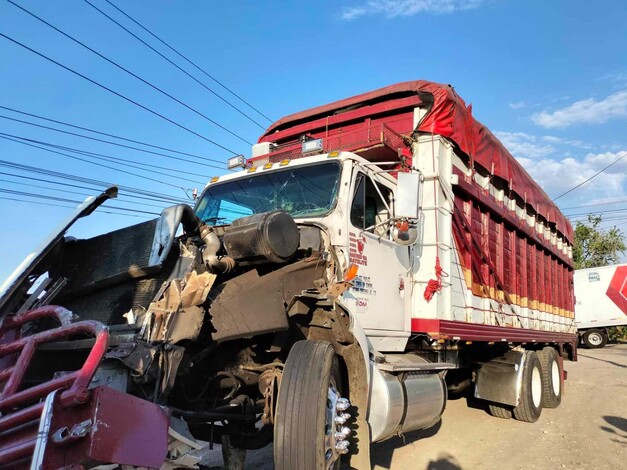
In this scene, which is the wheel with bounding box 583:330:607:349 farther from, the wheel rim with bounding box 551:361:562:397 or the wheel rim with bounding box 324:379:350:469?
the wheel rim with bounding box 324:379:350:469

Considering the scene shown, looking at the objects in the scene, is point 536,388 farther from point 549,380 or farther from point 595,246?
point 595,246

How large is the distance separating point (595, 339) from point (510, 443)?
2498cm

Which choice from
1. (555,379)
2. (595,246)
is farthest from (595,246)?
(555,379)

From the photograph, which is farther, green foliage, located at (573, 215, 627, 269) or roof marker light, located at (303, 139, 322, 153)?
green foliage, located at (573, 215, 627, 269)

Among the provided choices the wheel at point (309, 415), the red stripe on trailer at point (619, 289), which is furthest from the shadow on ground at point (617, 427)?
the red stripe on trailer at point (619, 289)

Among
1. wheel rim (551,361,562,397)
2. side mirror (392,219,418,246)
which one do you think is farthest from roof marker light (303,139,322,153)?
wheel rim (551,361,562,397)

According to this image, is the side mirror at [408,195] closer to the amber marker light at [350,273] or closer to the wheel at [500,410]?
the amber marker light at [350,273]

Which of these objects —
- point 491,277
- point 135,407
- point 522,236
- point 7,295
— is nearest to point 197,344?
point 135,407

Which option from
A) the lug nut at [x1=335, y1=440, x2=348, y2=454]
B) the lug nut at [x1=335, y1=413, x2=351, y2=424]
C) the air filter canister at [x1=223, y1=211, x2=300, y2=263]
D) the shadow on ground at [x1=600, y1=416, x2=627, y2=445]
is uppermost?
the air filter canister at [x1=223, y1=211, x2=300, y2=263]

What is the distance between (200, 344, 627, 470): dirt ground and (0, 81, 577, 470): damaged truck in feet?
3.28

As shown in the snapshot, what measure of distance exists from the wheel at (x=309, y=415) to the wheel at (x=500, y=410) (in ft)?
17.9

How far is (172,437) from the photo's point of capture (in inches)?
118

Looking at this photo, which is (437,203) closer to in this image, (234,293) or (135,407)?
(234,293)

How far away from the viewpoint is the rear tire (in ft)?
11.2
